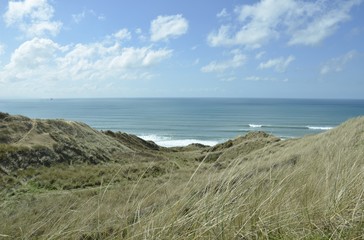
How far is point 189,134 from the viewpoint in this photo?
77.9 m

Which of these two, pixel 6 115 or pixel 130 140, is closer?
pixel 6 115

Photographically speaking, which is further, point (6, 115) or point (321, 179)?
point (6, 115)

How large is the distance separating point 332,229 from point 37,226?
220 cm

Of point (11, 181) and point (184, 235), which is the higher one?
point (184, 235)

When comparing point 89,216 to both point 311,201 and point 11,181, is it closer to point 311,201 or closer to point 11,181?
point 311,201

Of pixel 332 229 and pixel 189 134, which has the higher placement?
pixel 332 229

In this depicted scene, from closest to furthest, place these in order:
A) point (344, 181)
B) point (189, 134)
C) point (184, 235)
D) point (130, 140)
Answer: point (184, 235) → point (344, 181) → point (130, 140) → point (189, 134)

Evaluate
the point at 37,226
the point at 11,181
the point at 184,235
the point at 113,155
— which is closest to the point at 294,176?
the point at 184,235

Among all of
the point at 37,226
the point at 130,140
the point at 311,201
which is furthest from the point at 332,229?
the point at 130,140

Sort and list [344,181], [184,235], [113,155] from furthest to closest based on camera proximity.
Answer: [113,155], [344,181], [184,235]

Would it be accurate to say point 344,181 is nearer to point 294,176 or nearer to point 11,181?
point 294,176

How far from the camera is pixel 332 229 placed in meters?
2.61

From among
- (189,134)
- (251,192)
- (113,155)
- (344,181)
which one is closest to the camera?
(251,192)

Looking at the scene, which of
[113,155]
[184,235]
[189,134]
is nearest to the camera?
[184,235]
